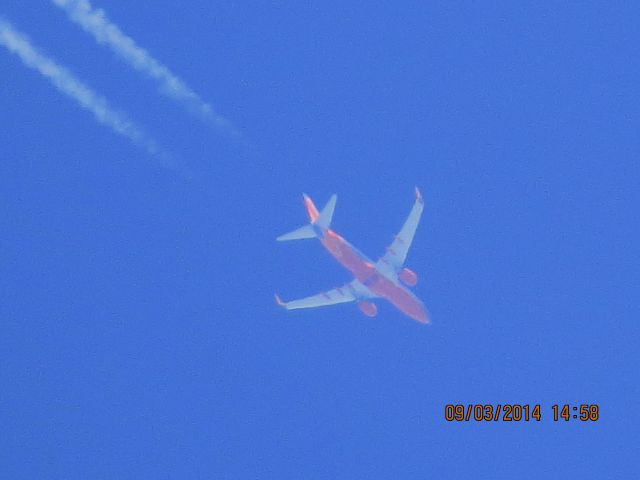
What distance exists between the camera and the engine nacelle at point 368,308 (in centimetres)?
4038

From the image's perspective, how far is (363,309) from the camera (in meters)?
40.6

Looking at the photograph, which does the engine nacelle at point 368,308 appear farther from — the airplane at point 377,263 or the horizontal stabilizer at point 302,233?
the horizontal stabilizer at point 302,233

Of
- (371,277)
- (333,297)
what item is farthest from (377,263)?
(333,297)

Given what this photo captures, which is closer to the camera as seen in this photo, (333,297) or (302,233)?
(302,233)

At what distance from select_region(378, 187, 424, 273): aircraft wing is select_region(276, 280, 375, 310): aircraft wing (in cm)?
212

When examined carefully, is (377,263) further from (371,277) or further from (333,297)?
(333,297)

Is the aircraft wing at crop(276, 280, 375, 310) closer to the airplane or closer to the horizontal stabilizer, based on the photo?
the airplane

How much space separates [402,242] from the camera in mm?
40375

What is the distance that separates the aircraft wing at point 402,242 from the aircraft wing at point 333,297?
212 cm

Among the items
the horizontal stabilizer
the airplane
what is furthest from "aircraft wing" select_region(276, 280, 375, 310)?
the horizontal stabilizer

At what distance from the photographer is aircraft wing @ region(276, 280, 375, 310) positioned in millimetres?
41625

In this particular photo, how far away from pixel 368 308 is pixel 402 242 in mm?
3093

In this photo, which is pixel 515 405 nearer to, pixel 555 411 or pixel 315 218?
Answer: pixel 555 411

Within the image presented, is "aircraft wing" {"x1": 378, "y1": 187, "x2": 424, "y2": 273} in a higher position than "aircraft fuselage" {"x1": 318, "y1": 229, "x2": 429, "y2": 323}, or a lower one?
higher
